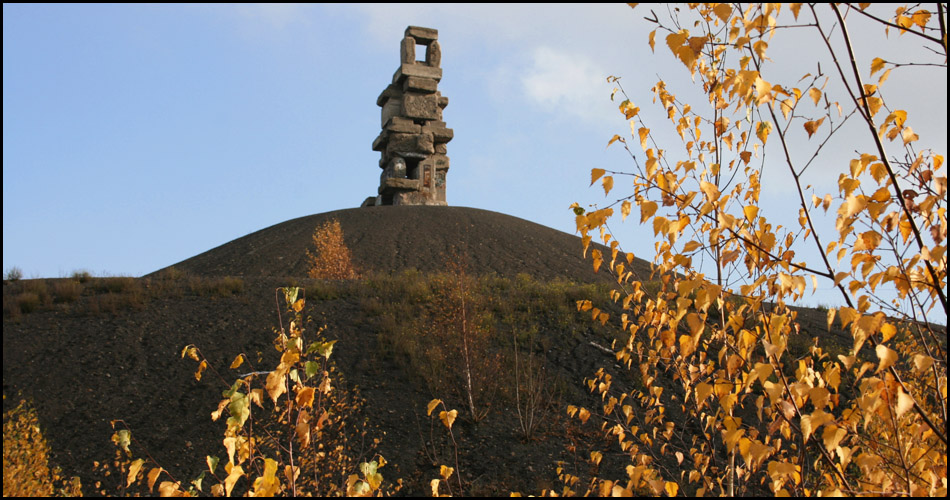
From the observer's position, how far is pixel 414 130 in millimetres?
28547

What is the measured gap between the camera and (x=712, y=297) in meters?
2.33

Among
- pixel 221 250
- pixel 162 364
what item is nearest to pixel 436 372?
pixel 162 364

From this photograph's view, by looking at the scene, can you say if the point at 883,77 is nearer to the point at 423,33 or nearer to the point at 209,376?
the point at 209,376

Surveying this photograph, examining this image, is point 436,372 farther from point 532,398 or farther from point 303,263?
point 303,263

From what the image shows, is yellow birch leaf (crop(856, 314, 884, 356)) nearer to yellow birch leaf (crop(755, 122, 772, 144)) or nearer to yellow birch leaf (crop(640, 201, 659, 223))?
yellow birch leaf (crop(640, 201, 659, 223))

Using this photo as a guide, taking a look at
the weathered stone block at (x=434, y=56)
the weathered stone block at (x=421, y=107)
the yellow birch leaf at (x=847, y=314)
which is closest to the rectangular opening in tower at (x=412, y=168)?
the weathered stone block at (x=421, y=107)

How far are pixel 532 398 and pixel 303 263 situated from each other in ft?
47.4

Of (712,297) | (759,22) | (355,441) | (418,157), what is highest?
(418,157)

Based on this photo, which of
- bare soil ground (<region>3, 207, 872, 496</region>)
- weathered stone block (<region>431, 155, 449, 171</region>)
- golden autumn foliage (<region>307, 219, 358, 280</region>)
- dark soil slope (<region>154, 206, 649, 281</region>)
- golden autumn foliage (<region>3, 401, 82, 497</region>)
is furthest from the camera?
weathered stone block (<region>431, 155, 449, 171</region>)

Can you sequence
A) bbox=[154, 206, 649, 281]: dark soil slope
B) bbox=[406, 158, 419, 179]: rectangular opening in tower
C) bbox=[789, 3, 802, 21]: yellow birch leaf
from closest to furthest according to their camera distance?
bbox=[789, 3, 802, 21]: yellow birch leaf
bbox=[154, 206, 649, 281]: dark soil slope
bbox=[406, 158, 419, 179]: rectangular opening in tower

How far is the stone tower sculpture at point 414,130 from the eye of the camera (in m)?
28.3

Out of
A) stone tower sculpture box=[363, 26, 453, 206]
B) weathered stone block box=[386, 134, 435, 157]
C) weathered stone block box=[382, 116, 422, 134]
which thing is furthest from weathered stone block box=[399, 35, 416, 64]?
weathered stone block box=[386, 134, 435, 157]

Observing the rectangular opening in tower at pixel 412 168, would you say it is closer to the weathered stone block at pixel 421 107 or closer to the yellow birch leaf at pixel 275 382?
the weathered stone block at pixel 421 107

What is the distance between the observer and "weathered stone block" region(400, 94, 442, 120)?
2841 centimetres
